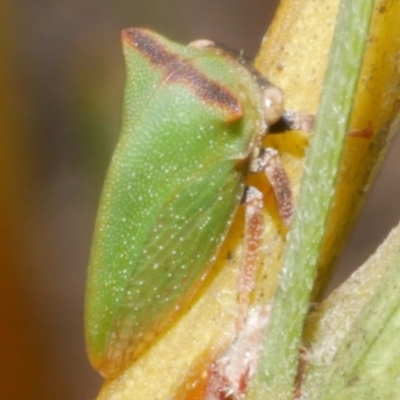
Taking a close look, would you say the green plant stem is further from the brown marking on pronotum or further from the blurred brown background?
the blurred brown background

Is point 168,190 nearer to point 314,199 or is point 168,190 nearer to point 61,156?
point 314,199

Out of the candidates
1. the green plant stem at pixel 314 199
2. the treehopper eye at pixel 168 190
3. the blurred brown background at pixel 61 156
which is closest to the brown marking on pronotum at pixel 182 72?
the treehopper eye at pixel 168 190

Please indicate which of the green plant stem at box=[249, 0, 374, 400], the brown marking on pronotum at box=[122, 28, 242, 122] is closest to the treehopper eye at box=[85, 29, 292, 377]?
the brown marking on pronotum at box=[122, 28, 242, 122]

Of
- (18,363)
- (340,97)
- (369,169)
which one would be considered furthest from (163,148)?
(18,363)

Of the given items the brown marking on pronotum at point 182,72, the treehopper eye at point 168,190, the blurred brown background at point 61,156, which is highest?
the brown marking on pronotum at point 182,72

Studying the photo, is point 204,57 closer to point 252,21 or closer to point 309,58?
point 309,58

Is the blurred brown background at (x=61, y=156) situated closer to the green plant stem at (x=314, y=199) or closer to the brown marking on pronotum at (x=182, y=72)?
the brown marking on pronotum at (x=182, y=72)
